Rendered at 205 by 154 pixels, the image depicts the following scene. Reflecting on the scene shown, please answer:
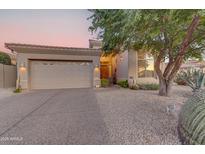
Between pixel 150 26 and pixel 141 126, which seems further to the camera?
pixel 150 26

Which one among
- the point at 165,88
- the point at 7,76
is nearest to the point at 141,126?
the point at 165,88

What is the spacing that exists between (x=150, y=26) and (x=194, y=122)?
3638mm

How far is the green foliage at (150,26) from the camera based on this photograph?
14.8 ft

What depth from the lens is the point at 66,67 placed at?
1337 centimetres

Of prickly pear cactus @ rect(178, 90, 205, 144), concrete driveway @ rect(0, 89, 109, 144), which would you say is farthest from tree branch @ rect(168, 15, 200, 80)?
concrete driveway @ rect(0, 89, 109, 144)

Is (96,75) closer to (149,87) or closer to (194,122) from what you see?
(149,87)

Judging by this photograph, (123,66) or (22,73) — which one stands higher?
(123,66)

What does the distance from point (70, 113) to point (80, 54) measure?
28.6 feet

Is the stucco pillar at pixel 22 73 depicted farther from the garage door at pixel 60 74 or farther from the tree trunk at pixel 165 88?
the tree trunk at pixel 165 88

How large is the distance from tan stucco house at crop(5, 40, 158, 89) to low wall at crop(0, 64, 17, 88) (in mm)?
1458

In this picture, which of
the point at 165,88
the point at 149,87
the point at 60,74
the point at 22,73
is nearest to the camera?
the point at 165,88

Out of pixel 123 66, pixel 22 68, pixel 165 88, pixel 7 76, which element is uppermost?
pixel 123 66

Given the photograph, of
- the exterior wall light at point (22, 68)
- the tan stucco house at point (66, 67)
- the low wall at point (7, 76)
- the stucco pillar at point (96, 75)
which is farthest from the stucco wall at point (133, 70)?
the low wall at point (7, 76)
